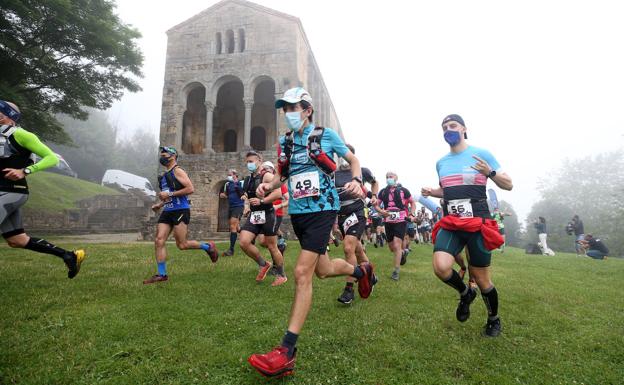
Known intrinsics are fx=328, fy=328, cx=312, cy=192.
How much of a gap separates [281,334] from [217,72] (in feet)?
73.2

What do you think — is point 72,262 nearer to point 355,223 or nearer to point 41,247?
point 41,247

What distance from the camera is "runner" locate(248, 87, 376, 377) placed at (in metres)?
2.98

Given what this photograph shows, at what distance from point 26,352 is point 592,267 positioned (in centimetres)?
1321

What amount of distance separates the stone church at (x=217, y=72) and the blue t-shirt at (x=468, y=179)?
17.5 m

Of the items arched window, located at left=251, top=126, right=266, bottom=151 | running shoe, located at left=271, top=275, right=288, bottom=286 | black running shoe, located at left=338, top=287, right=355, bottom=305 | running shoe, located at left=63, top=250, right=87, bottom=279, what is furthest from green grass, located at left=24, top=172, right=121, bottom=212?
black running shoe, located at left=338, top=287, right=355, bottom=305

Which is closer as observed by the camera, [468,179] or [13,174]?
[468,179]

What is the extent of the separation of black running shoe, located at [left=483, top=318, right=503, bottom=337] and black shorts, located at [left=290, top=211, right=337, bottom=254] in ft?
7.18

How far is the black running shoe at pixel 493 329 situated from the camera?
367cm

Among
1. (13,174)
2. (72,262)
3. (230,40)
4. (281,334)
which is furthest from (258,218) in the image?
(230,40)

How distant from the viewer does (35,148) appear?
4.31 metres

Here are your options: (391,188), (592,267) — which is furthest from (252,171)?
(592,267)

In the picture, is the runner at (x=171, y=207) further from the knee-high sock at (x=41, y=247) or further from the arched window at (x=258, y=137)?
the arched window at (x=258, y=137)

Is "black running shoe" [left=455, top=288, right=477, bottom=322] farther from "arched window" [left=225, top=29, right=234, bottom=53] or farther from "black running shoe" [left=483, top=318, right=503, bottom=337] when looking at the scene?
"arched window" [left=225, top=29, right=234, bottom=53]

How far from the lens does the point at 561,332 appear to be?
12.6 feet
